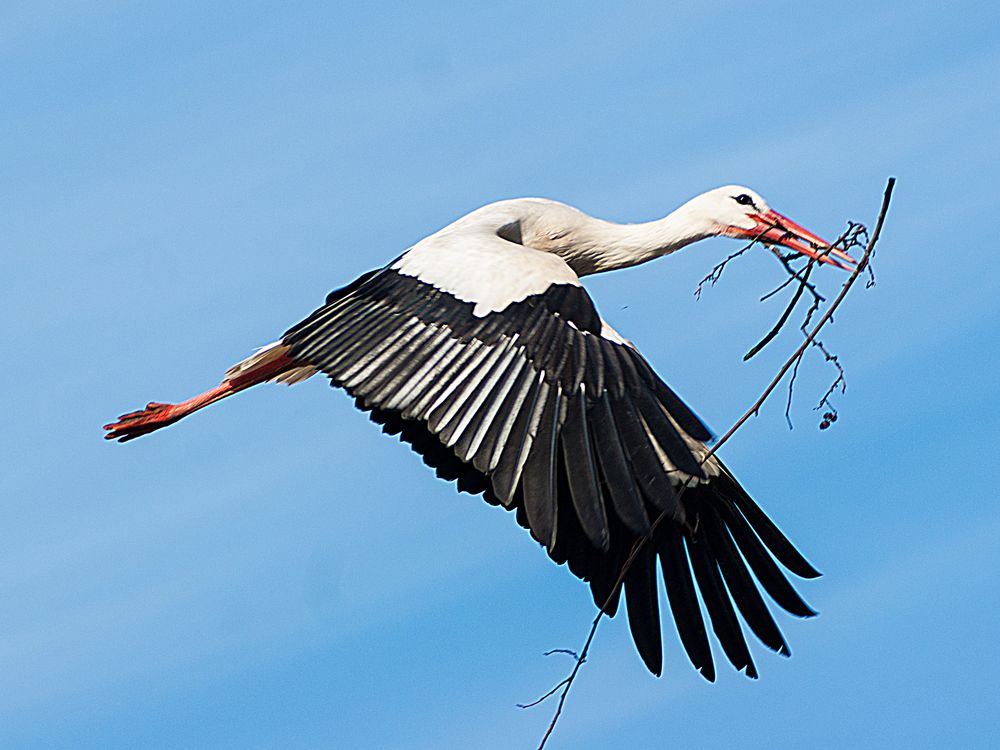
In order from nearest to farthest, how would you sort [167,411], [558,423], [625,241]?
[558,423]
[625,241]
[167,411]

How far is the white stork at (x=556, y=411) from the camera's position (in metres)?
6.45

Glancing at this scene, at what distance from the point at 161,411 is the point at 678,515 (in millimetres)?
4525

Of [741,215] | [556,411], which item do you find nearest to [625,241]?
[741,215]

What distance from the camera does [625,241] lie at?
934 centimetres

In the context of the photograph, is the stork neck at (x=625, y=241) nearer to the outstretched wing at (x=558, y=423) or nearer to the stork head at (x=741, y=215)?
the stork head at (x=741, y=215)

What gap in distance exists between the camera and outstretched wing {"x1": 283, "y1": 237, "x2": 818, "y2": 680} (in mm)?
6438

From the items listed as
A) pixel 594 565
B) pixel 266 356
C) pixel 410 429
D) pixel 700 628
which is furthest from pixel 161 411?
pixel 700 628

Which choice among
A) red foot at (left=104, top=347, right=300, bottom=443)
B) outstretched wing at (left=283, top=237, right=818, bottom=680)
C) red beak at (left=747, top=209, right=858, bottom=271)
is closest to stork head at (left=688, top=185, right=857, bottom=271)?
red beak at (left=747, top=209, right=858, bottom=271)

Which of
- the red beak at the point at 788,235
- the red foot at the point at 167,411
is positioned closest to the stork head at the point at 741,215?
the red beak at the point at 788,235

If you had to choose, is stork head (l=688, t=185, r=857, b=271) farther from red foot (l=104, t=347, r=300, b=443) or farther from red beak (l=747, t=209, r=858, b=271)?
red foot (l=104, t=347, r=300, b=443)

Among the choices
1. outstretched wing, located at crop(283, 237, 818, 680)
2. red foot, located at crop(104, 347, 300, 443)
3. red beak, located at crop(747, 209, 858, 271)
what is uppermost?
red foot, located at crop(104, 347, 300, 443)

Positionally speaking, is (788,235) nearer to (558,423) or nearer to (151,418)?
(558,423)

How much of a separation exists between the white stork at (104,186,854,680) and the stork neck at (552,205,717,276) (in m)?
0.01

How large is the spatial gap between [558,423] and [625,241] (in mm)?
2977
